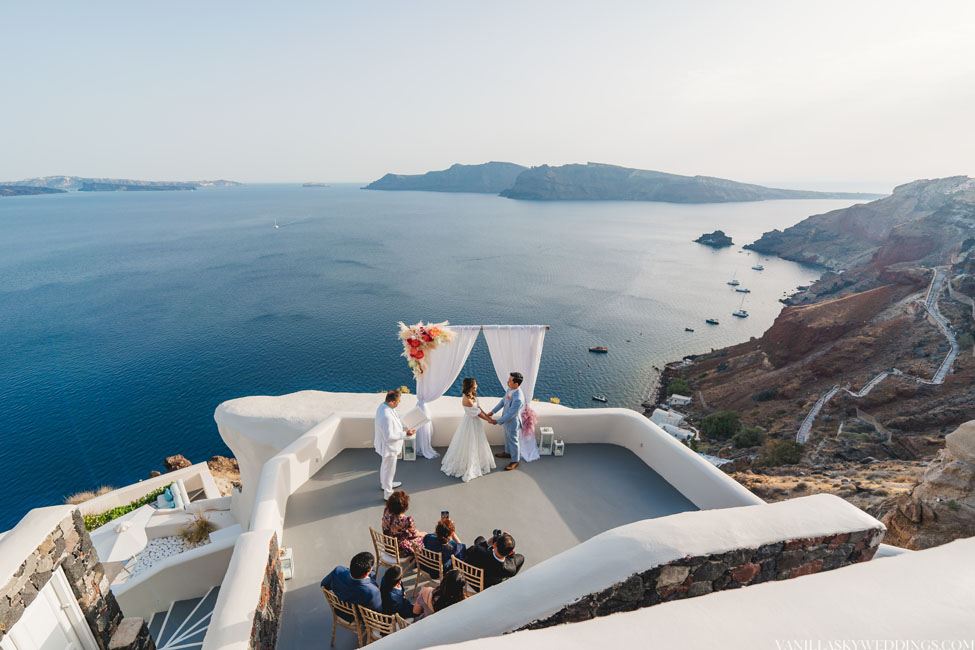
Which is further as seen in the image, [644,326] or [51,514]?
[644,326]

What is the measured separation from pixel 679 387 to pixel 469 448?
3919 centimetres

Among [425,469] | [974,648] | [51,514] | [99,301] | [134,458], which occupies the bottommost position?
[134,458]

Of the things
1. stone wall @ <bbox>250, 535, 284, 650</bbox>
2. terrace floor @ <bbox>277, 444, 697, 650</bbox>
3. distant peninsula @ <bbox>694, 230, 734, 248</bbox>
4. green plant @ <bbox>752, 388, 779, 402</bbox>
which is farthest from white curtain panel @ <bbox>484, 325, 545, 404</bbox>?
distant peninsula @ <bbox>694, 230, 734, 248</bbox>

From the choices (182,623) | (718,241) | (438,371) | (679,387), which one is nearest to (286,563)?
(438,371)

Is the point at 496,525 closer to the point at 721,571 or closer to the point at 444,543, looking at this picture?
the point at 444,543

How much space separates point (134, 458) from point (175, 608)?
96.9 feet

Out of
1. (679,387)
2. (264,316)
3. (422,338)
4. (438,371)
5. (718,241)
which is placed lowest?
(679,387)

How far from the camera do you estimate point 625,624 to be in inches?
87.6

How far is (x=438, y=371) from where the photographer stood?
7.80 m

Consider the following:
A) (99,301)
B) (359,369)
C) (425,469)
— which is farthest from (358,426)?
(99,301)

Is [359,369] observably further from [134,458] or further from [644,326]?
[644,326]

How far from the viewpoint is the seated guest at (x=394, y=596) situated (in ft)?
13.8

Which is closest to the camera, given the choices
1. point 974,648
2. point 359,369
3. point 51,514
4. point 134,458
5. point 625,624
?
point 974,648

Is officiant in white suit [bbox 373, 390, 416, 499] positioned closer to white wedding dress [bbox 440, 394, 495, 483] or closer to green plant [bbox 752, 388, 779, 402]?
white wedding dress [bbox 440, 394, 495, 483]
